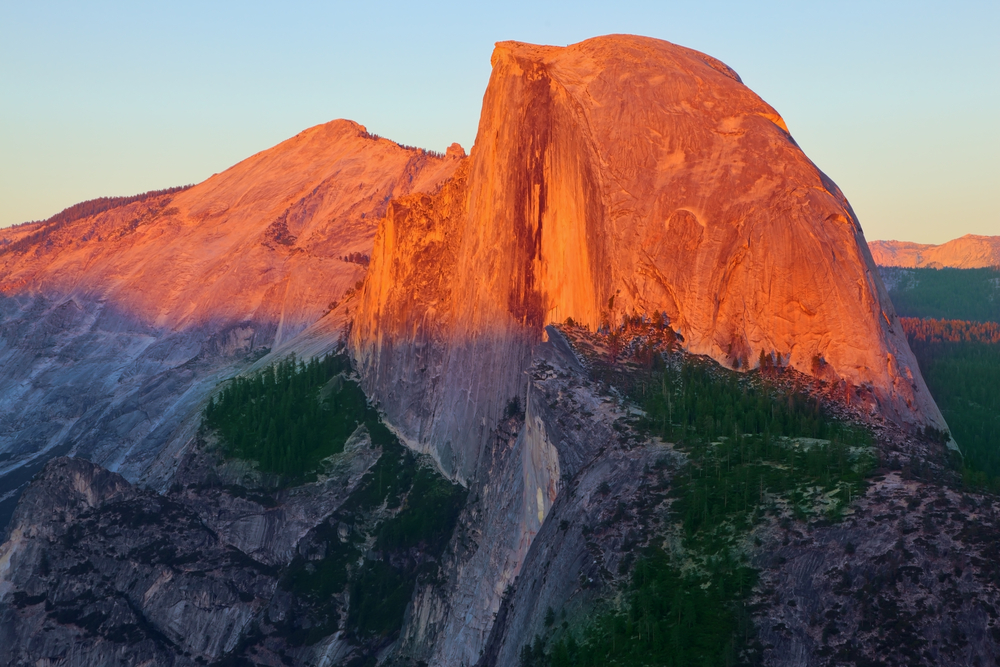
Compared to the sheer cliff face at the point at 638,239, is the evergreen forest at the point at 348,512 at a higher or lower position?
lower

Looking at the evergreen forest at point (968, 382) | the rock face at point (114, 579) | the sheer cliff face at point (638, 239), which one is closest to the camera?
the evergreen forest at point (968, 382)

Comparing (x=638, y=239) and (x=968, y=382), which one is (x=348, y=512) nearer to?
(x=638, y=239)

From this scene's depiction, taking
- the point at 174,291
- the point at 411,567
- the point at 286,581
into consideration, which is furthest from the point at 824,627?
the point at 174,291

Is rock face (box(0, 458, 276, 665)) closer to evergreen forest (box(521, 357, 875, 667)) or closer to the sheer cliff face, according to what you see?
the sheer cliff face

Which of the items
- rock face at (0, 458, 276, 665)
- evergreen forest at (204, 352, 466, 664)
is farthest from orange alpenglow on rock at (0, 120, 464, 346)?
rock face at (0, 458, 276, 665)

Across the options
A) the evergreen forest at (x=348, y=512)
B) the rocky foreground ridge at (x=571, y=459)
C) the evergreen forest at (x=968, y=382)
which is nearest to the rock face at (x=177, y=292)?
the rocky foreground ridge at (x=571, y=459)

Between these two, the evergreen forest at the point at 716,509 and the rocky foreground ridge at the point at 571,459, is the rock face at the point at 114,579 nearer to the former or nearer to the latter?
the rocky foreground ridge at the point at 571,459
